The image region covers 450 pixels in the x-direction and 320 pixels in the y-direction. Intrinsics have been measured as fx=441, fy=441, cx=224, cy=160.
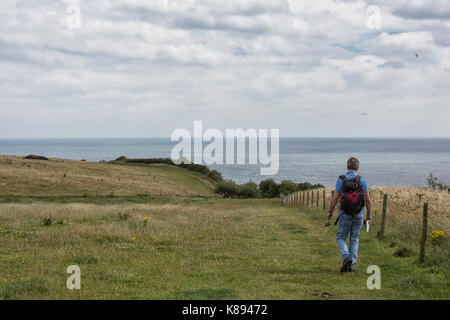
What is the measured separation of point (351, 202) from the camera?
978cm

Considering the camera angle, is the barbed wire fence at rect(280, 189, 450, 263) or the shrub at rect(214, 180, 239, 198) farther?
the shrub at rect(214, 180, 239, 198)

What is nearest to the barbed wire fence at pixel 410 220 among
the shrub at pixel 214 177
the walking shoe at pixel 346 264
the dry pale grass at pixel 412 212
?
the dry pale grass at pixel 412 212

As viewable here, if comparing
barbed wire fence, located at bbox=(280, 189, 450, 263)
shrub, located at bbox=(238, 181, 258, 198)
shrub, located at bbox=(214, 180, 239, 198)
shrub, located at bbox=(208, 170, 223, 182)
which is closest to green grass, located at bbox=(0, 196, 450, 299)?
barbed wire fence, located at bbox=(280, 189, 450, 263)

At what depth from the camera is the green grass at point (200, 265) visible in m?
8.48

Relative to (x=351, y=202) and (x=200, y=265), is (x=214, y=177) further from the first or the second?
(x=351, y=202)

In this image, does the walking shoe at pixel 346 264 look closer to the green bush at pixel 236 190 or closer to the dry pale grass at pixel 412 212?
the dry pale grass at pixel 412 212

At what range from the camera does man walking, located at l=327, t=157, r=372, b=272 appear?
977 cm

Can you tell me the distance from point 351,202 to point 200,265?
4.11 metres

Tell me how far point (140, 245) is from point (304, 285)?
647 centimetres

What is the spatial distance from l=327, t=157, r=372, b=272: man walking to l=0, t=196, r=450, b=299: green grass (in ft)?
1.79

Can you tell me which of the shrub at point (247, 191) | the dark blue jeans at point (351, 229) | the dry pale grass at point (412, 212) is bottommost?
the shrub at point (247, 191)

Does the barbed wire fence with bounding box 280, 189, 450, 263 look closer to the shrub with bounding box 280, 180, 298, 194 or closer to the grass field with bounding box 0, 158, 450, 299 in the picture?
the grass field with bounding box 0, 158, 450, 299

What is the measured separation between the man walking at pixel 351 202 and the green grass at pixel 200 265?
0.54 metres
